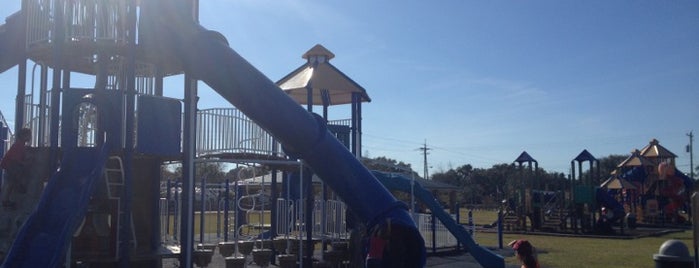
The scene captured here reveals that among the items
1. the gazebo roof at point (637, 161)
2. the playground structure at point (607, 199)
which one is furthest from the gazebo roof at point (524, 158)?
the gazebo roof at point (637, 161)

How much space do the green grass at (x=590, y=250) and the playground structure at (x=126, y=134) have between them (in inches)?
Answer: 435

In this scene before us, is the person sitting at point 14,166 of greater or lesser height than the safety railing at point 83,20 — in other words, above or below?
below

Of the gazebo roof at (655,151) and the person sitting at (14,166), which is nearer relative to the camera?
the person sitting at (14,166)

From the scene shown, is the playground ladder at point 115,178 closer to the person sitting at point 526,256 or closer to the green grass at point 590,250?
the person sitting at point 526,256

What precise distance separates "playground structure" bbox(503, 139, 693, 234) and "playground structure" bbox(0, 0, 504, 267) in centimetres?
2657

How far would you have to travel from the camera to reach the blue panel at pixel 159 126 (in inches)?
448

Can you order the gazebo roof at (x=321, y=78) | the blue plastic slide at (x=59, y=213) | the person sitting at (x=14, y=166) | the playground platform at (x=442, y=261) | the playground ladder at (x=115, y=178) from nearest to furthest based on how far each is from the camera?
the blue plastic slide at (x=59, y=213) < the person sitting at (x=14, y=166) < the playground ladder at (x=115, y=178) < the playground platform at (x=442, y=261) < the gazebo roof at (x=321, y=78)

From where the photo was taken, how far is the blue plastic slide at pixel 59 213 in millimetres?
8714

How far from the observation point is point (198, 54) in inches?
384

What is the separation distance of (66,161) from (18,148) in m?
0.90

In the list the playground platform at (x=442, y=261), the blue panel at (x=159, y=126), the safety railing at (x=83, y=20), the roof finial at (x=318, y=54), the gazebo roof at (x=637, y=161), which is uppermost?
the roof finial at (x=318, y=54)

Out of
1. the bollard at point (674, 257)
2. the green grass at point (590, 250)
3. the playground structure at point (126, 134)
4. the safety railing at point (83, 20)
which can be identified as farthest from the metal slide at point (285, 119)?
the green grass at point (590, 250)

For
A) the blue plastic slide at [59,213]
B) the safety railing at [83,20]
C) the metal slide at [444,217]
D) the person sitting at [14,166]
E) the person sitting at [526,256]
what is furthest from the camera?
the metal slide at [444,217]

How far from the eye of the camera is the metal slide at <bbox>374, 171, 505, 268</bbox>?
17422mm
